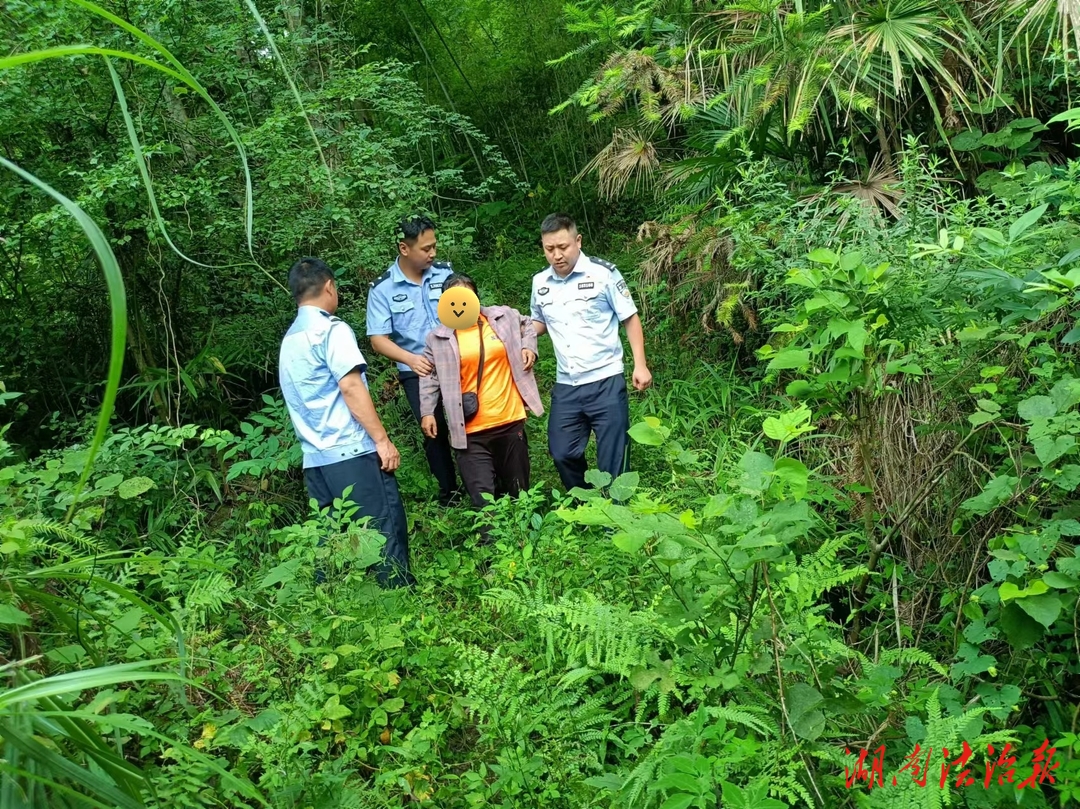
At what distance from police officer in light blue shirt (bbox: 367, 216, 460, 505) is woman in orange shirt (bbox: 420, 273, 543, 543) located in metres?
0.23

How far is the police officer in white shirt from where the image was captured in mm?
4160

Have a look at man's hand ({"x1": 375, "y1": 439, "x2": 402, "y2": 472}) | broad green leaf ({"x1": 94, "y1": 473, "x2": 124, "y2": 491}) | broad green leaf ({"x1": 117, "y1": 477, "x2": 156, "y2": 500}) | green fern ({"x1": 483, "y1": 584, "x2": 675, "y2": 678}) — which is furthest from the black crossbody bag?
green fern ({"x1": 483, "y1": 584, "x2": 675, "y2": 678})

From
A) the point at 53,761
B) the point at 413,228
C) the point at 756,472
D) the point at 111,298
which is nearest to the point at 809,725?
the point at 756,472

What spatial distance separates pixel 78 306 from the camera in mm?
5223

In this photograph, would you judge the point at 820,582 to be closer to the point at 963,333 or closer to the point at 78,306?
the point at 963,333

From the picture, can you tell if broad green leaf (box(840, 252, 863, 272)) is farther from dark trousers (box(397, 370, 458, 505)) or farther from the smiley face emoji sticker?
dark trousers (box(397, 370, 458, 505))

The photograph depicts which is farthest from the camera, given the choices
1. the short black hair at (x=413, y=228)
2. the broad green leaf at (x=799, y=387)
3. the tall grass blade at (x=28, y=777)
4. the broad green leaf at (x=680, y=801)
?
the short black hair at (x=413, y=228)

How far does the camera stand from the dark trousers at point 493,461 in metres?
4.15

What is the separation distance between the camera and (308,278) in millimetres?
3588


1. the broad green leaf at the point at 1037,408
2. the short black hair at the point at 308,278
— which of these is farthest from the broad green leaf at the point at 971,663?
the short black hair at the point at 308,278

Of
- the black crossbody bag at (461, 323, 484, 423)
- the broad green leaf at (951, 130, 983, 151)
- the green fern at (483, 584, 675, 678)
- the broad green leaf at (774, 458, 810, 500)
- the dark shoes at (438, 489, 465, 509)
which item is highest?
the broad green leaf at (951, 130, 983, 151)

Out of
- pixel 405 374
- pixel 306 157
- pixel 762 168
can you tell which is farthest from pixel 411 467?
pixel 762 168

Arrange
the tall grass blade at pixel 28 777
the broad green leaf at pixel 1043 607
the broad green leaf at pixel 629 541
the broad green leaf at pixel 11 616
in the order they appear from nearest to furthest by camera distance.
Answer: the tall grass blade at pixel 28 777
the broad green leaf at pixel 11 616
the broad green leaf at pixel 629 541
the broad green leaf at pixel 1043 607

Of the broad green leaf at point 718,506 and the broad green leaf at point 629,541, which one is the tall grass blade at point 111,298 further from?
the broad green leaf at point 718,506
